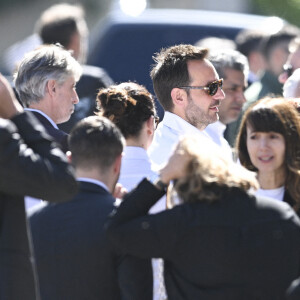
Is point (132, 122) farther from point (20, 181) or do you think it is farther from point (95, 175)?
point (20, 181)

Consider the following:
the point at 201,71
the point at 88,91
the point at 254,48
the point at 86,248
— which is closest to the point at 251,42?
the point at 254,48

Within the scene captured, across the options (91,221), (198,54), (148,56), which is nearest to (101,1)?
(148,56)

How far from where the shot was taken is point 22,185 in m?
3.06

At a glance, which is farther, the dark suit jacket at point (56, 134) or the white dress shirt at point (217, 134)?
the white dress shirt at point (217, 134)

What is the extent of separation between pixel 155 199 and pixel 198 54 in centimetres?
187

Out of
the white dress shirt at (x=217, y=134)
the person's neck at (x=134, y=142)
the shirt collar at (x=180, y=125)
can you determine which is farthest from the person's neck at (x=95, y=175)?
the white dress shirt at (x=217, y=134)

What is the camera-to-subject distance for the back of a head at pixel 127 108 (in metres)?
4.34

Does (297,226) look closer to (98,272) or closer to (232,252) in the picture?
(232,252)

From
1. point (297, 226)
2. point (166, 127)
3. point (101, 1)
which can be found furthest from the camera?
point (101, 1)

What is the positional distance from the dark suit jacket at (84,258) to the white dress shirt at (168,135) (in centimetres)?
103

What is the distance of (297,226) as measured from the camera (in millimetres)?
3383

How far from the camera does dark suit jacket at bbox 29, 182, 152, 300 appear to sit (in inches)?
139

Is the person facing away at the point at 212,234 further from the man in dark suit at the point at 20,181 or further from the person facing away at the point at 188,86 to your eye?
the person facing away at the point at 188,86

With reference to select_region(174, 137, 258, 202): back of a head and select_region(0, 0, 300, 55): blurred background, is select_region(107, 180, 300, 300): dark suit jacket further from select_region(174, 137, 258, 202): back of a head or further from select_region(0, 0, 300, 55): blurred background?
select_region(0, 0, 300, 55): blurred background
